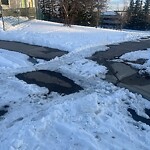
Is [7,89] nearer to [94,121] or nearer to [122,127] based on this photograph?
[94,121]

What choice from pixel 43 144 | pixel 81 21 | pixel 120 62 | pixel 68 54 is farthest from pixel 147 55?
pixel 81 21

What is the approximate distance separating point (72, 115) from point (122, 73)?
3905mm

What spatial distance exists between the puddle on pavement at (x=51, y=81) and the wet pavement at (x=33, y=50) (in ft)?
8.45

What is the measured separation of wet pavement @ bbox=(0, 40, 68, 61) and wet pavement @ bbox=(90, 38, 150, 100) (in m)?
1.92

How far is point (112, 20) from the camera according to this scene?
2224 inches

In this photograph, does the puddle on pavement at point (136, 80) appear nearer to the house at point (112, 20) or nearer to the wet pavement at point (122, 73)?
the wet pavement at point (122, 73)

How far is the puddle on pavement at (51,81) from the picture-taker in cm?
784

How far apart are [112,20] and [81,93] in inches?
2005

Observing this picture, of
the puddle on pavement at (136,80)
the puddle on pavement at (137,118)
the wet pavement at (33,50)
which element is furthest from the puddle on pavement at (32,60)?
the puddle on pavement at (137,118)

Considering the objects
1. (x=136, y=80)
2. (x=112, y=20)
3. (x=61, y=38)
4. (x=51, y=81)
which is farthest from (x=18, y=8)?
(x=112, y=20)

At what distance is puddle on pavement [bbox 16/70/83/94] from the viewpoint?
784cm

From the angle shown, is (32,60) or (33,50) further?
(33,50)

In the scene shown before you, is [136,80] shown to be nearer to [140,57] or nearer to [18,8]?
[140,57]

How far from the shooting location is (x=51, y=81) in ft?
28.1
